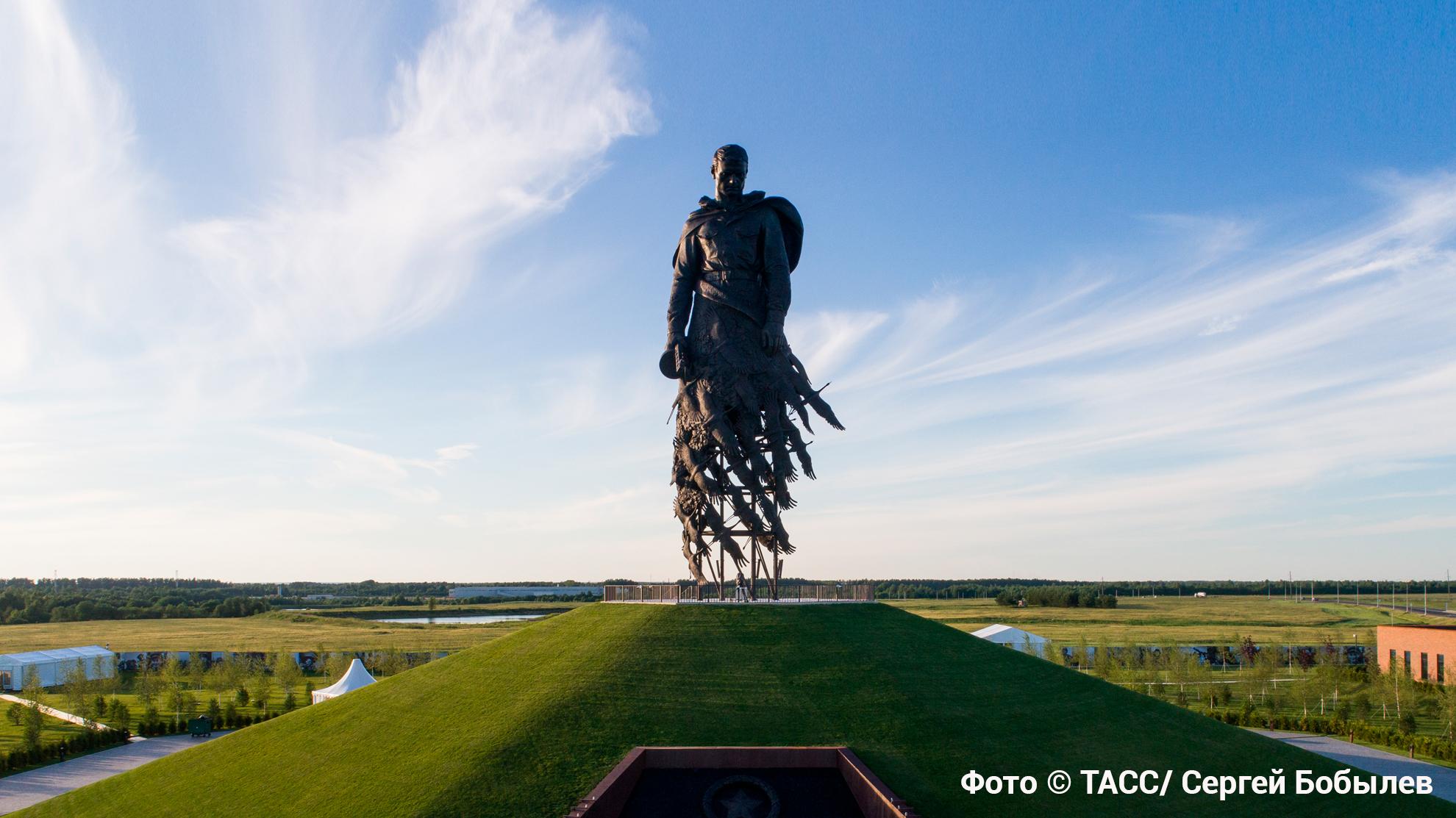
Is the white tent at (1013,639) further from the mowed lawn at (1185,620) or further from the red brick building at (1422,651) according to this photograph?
the red brick building at (1422,651)

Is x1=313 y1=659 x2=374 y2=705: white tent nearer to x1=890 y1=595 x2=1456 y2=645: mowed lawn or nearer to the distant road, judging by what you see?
x1=890 y1=595 x2=1456 y2=645: mowed lawn

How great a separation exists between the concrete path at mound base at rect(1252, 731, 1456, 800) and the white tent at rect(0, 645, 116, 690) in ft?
105

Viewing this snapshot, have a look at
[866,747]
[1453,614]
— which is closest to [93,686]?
[866,747]

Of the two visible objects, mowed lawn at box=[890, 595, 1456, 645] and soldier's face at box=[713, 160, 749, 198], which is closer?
soldier's face at box=[713, 160, 749, 198]

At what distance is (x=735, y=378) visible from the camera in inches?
1470

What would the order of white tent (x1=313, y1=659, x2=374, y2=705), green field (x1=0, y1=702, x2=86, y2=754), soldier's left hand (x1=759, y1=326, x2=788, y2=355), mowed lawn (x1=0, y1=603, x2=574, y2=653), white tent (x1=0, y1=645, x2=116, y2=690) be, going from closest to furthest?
soldier's left hand (x1=759, y1=326, x2=788, y2=355), green field (x1=0, y1=702, x2=86, y2=754), white tent (x1=313, y1=659, x2=374, y2=705), white tent (x1=0, y1=645, x2=116, y2=690), mowed lawn (x1=0, y1=603, x2=574, y2=653)

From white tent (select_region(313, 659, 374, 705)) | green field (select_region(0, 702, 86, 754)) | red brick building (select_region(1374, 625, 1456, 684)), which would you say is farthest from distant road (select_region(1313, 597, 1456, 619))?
green field (select_region(0, 702, 86, 754))

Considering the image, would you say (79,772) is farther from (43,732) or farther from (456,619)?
(456,619)

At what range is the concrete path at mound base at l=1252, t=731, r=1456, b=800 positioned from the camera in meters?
38.7

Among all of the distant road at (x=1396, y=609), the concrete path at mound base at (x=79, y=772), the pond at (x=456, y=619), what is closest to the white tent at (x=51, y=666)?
the concrete path at mound base at (x=79, y=772)

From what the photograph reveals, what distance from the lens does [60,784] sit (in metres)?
39.7

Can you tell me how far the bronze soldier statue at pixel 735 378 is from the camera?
37.4 meters

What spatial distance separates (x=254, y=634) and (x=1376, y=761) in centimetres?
11476

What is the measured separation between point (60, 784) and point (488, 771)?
94.7 ft
